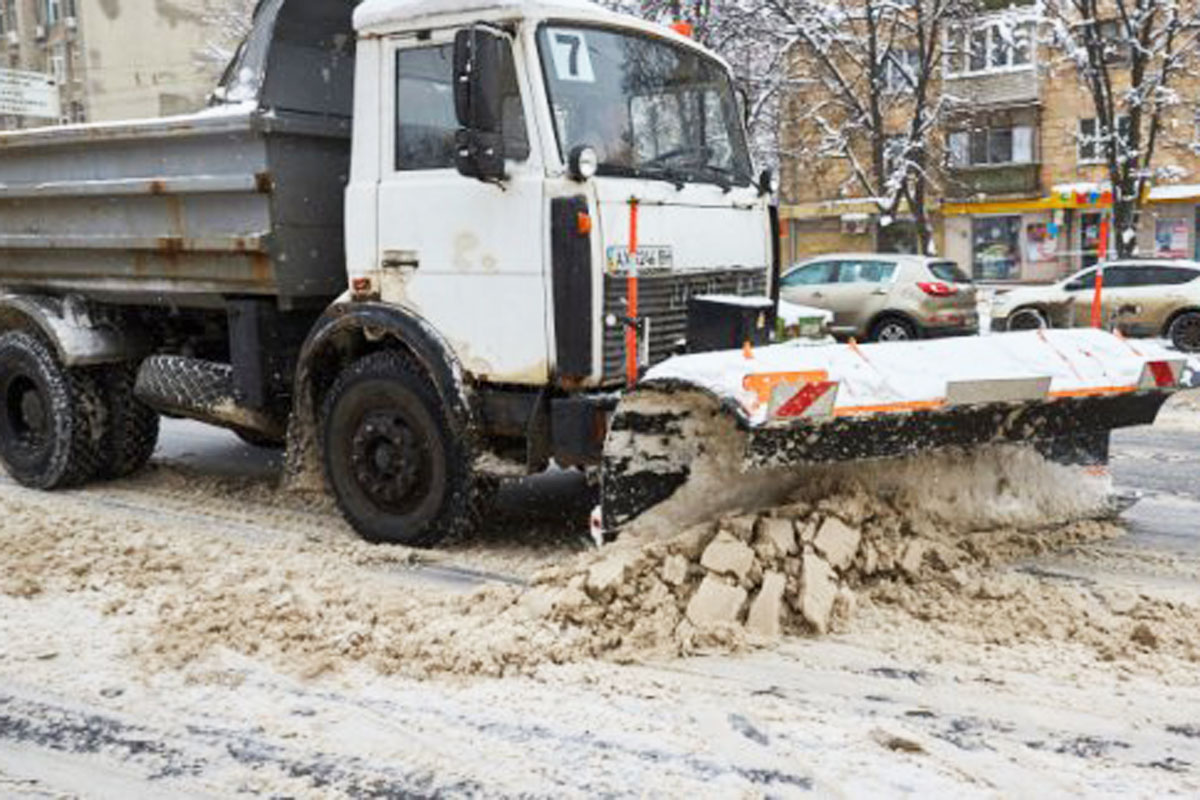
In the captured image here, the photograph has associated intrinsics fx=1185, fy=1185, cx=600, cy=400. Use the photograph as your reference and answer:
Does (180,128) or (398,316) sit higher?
(180,128)

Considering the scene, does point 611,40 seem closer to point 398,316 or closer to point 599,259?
point 599,259

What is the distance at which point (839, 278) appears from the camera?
1820cm

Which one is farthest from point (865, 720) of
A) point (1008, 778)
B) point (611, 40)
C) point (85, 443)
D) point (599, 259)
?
point (85, 443)

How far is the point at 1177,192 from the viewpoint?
34344 mm

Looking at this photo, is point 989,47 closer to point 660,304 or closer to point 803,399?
point 660,304

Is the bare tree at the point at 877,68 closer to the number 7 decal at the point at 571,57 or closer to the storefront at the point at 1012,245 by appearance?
the storefront at the point at 1012,245

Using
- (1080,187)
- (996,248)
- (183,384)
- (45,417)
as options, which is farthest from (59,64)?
(183,384)

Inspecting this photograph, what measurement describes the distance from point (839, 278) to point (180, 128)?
13.3 meters

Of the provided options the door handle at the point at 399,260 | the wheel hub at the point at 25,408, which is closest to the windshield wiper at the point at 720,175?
the door handle at the point at 399,260

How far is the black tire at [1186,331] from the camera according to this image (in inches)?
648

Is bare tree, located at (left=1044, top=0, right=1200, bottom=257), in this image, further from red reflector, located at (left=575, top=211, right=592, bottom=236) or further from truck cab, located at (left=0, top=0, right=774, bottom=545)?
red reflector, located at (left=575, top=211, right=592, bottom=236)

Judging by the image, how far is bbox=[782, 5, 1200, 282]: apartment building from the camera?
115 ft

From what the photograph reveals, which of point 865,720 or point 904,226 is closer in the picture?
point 865,720

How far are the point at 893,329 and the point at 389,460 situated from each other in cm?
1300
